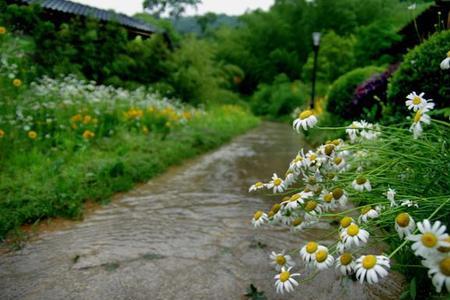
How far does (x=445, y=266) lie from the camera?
0.91 m

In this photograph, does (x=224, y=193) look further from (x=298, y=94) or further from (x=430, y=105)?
(x=298, y=94)

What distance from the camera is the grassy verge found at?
275cm

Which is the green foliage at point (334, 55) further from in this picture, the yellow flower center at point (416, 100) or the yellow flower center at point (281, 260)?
the yellow flower center at point (281, 260)

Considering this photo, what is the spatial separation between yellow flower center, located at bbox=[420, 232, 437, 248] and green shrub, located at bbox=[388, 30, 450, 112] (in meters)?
2.75

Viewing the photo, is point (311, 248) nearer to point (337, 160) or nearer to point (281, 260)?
point (281, 260)

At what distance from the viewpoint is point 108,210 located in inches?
120

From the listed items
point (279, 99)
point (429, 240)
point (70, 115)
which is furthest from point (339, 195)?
point (279, 99)

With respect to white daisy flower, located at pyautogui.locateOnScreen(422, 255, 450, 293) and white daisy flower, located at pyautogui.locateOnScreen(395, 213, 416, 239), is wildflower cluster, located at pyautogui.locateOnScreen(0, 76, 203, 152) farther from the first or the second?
white daisy flower, located at pyautogui.locateOnScreen(422, 255, 450, 293)

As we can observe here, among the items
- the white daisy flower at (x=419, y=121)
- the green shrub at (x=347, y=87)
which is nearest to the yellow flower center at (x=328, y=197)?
the white daisy flower at (x=419, y=121)

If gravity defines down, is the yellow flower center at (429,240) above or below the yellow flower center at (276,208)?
→ above

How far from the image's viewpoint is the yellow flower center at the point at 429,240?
93cm

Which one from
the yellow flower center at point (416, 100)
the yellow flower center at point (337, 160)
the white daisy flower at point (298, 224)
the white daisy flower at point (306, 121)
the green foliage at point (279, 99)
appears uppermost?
the yellow flower center at point (416, 100)

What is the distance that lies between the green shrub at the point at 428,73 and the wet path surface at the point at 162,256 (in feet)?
6.13

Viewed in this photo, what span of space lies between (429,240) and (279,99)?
22.8 metres
